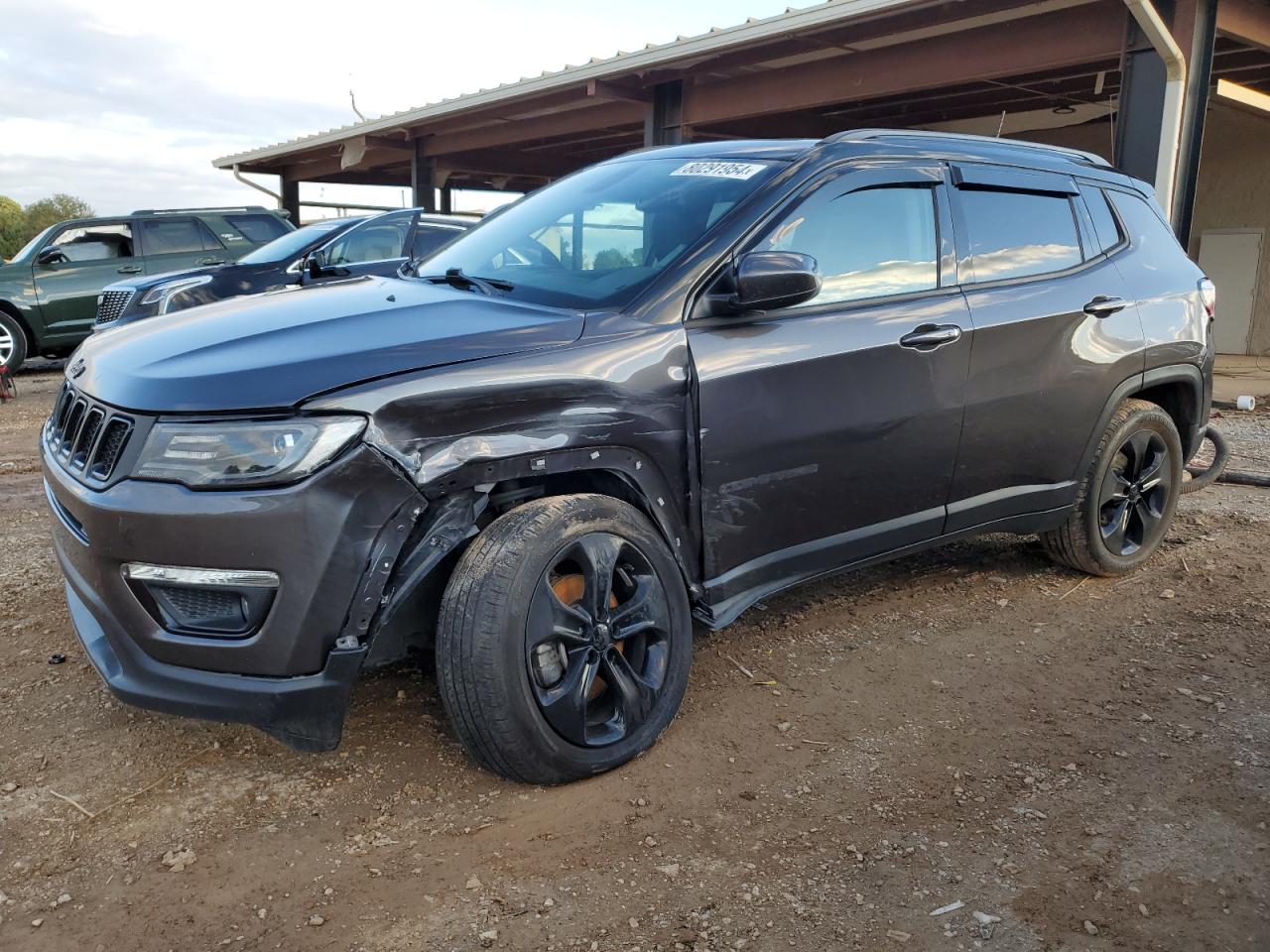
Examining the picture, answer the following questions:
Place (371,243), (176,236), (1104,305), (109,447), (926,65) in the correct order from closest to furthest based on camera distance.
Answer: (109,447) → (1104,305) → (371,243) → (926,65) → (176,236)

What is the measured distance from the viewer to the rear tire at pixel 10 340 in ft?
38.8

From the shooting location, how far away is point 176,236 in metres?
12.7

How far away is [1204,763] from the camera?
117 inches

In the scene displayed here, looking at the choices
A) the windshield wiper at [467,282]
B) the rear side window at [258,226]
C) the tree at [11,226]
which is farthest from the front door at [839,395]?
the tree at [11,226]

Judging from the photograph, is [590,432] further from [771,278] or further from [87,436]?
[87,436]

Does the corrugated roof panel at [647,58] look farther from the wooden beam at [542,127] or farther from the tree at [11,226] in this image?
the tree at [11,226]

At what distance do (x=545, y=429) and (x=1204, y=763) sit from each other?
219cm

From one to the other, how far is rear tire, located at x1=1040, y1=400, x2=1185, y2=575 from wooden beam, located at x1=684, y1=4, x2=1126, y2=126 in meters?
5.85

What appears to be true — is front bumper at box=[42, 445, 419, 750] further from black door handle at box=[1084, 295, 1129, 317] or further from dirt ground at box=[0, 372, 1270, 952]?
black door handle at box=[1084, 295, 1129, 317]

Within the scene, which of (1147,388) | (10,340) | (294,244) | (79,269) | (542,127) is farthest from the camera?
(542,127)

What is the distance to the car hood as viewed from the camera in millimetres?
2359

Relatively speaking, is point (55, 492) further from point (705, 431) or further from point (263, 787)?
point (705, 431)

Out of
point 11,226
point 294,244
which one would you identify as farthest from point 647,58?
point 11,226

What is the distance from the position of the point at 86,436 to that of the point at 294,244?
24.7ft
